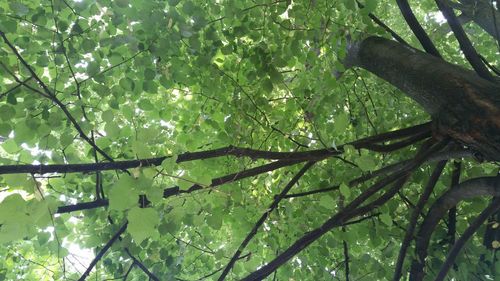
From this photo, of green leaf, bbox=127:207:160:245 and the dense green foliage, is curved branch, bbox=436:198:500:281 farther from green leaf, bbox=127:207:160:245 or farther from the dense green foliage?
green leaf, bbox=127:207:160:245

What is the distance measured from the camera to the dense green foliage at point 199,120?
210 centimetres

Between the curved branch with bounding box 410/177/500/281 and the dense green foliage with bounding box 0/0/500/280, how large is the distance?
0.80ft

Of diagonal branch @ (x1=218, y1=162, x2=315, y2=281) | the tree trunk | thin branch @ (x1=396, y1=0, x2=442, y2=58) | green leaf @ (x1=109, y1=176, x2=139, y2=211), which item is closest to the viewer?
green leaf @ (x1=109, y1=176, x2=139, y2=211)

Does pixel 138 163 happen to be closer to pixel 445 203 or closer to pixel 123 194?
pixel 123 194

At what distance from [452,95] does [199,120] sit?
1.94 m

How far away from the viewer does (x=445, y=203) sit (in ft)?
7.68

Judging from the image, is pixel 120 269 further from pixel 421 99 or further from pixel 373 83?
pixel 373 83

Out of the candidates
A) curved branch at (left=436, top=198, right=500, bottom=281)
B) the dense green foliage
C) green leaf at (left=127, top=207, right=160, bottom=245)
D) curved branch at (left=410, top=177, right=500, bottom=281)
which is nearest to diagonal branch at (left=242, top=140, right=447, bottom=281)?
the dense green foliage

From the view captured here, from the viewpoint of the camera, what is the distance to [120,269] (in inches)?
107

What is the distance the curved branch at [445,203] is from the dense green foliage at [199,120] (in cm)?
24

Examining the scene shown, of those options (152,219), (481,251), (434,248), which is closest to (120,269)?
(152,219)

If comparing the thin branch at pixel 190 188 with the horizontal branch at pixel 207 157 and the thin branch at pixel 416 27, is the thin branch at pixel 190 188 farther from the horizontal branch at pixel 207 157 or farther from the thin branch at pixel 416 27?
the thin branch at pixel 416 27

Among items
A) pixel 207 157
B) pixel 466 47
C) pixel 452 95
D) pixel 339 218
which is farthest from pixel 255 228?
pixel 466 47

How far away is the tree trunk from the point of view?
169cm
